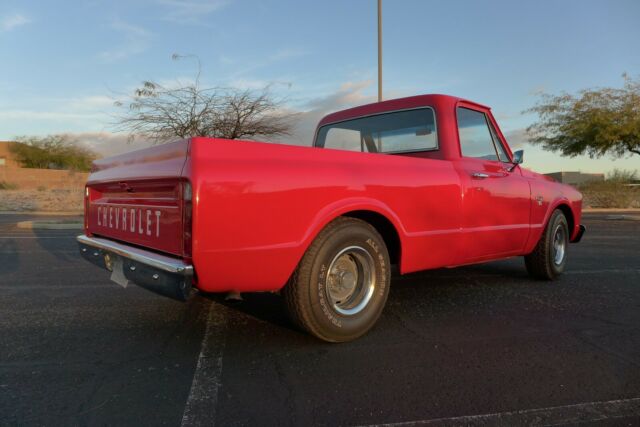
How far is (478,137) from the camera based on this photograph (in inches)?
187

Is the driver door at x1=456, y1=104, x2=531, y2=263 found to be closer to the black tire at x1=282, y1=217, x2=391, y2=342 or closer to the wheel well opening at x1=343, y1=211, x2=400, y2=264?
the wheel well opening at x1=343, y1=211, x2=400, y2=264

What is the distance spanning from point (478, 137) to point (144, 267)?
3397 mm

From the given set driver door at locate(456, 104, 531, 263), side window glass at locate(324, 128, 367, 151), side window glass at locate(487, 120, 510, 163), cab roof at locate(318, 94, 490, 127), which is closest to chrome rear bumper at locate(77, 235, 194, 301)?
driver door at locate(456, 104, 531, 263)

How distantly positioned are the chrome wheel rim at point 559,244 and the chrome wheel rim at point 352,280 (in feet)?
10.7

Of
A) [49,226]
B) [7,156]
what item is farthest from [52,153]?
[49,226]

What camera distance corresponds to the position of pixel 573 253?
312 inches

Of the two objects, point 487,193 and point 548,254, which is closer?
point 487,193

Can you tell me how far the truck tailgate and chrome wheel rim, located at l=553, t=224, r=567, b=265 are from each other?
4.61 metres

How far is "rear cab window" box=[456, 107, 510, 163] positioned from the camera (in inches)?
178

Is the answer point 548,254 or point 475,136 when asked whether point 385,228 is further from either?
point 548,254

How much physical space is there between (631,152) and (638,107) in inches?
109

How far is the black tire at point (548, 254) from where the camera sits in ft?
17.6

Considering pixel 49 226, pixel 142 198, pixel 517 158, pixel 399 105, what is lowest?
pixel 49 226

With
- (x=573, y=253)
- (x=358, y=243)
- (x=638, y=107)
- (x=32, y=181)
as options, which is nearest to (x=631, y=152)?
(x=638, y=107)
